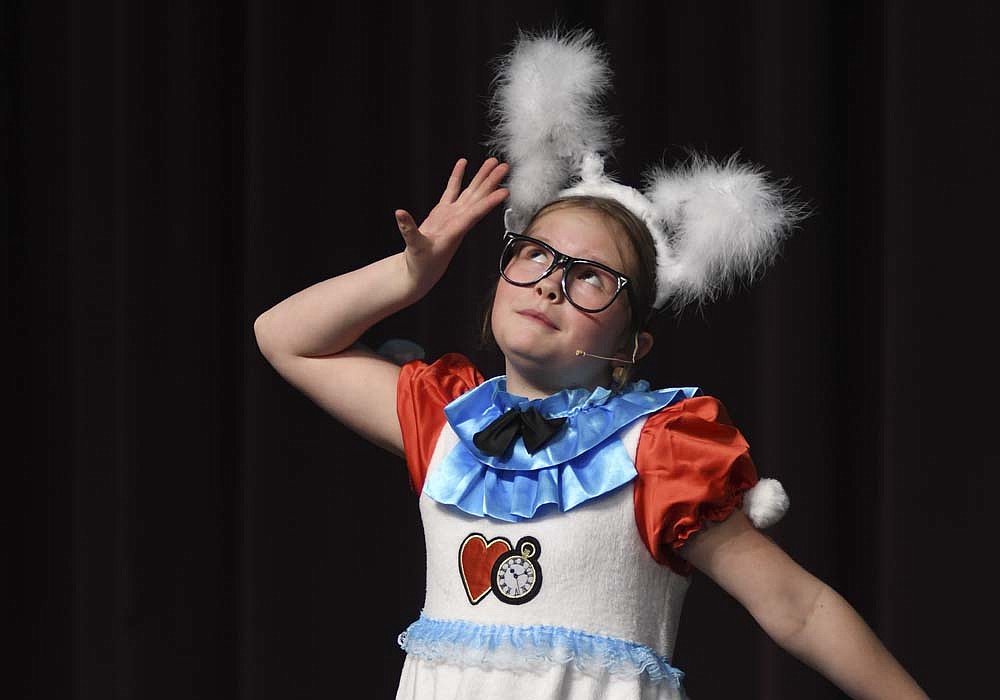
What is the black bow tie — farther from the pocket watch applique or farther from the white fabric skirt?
the white fabric skirt

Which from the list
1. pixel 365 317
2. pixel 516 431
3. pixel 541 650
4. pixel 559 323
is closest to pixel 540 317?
pixel 559 323

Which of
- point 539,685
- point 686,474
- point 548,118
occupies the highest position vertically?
point 548,118

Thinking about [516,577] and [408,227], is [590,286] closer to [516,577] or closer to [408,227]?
[408,227]

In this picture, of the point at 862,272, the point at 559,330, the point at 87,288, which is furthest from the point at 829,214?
the point at 87,288

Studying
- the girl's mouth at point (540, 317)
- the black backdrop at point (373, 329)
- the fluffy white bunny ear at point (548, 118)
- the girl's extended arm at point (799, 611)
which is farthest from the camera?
the black backdrop at point (373, 329)

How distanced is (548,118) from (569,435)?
0.39 m

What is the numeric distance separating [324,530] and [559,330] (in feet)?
3.25

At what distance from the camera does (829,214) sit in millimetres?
1950

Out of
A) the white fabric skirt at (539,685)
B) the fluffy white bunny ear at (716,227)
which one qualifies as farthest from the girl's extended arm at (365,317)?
the white fabric skirt at (539,685)

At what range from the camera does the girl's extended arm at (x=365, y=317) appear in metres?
1.43

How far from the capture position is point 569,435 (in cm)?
136

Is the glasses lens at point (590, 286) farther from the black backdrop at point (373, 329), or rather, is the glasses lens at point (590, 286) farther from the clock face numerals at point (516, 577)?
the black backdrop at point (373, 329)

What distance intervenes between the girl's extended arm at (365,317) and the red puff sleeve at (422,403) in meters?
0.02

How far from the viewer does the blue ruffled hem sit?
128 cm
